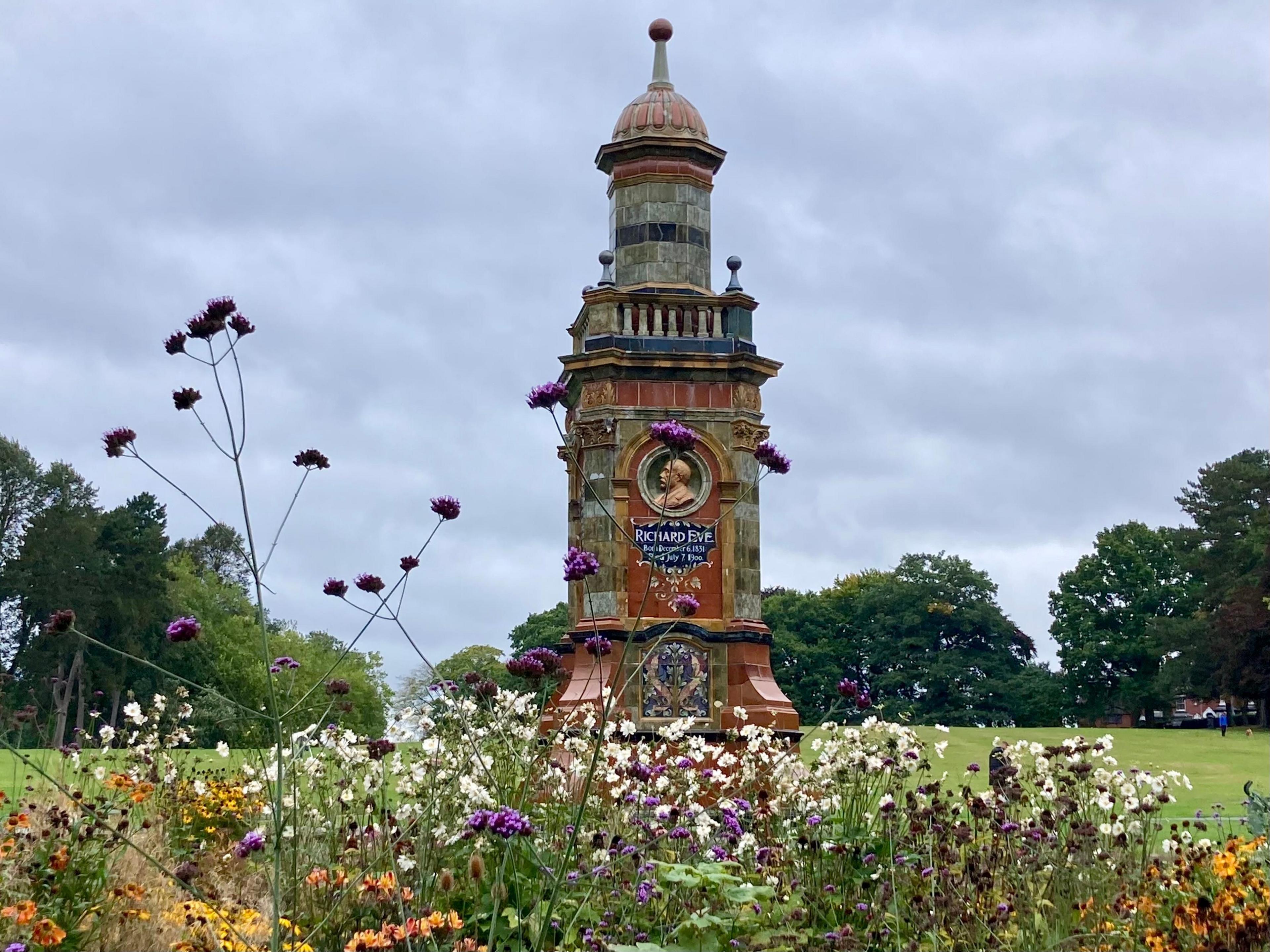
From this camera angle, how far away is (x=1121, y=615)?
65312 millimetres

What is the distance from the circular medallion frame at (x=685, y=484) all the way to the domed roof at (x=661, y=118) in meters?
5.11

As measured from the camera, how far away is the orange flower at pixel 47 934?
22.0 feet

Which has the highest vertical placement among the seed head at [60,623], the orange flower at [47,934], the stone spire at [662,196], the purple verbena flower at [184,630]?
the stone spire at [662,196]

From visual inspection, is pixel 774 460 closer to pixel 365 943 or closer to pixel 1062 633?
pixel 365 943

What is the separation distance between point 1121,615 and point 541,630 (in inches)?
1003

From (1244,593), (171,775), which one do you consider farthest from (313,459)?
(1244,593)

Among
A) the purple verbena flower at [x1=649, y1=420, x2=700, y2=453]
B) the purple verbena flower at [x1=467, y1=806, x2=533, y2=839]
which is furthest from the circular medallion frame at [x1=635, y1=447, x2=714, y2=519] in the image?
the purple verbena flower at [x1=467, y1=806, x2=533, y2=839]

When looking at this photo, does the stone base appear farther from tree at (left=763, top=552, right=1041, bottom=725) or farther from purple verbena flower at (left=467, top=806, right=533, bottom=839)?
tree at (left=763, top=552, right=1041, bottom=725)

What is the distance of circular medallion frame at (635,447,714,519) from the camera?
2181 cm

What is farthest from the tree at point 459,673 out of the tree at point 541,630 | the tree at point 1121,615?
the tree at point 1121,615

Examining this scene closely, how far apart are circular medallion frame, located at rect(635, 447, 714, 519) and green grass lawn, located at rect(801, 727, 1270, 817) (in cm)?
517

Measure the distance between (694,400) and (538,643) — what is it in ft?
118

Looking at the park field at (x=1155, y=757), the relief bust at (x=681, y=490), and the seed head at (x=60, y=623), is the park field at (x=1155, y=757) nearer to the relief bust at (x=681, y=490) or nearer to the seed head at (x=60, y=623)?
the relief bust at (x=681, y=490)

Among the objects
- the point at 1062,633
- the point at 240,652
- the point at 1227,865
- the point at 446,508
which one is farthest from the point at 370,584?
the point at 1062,633
